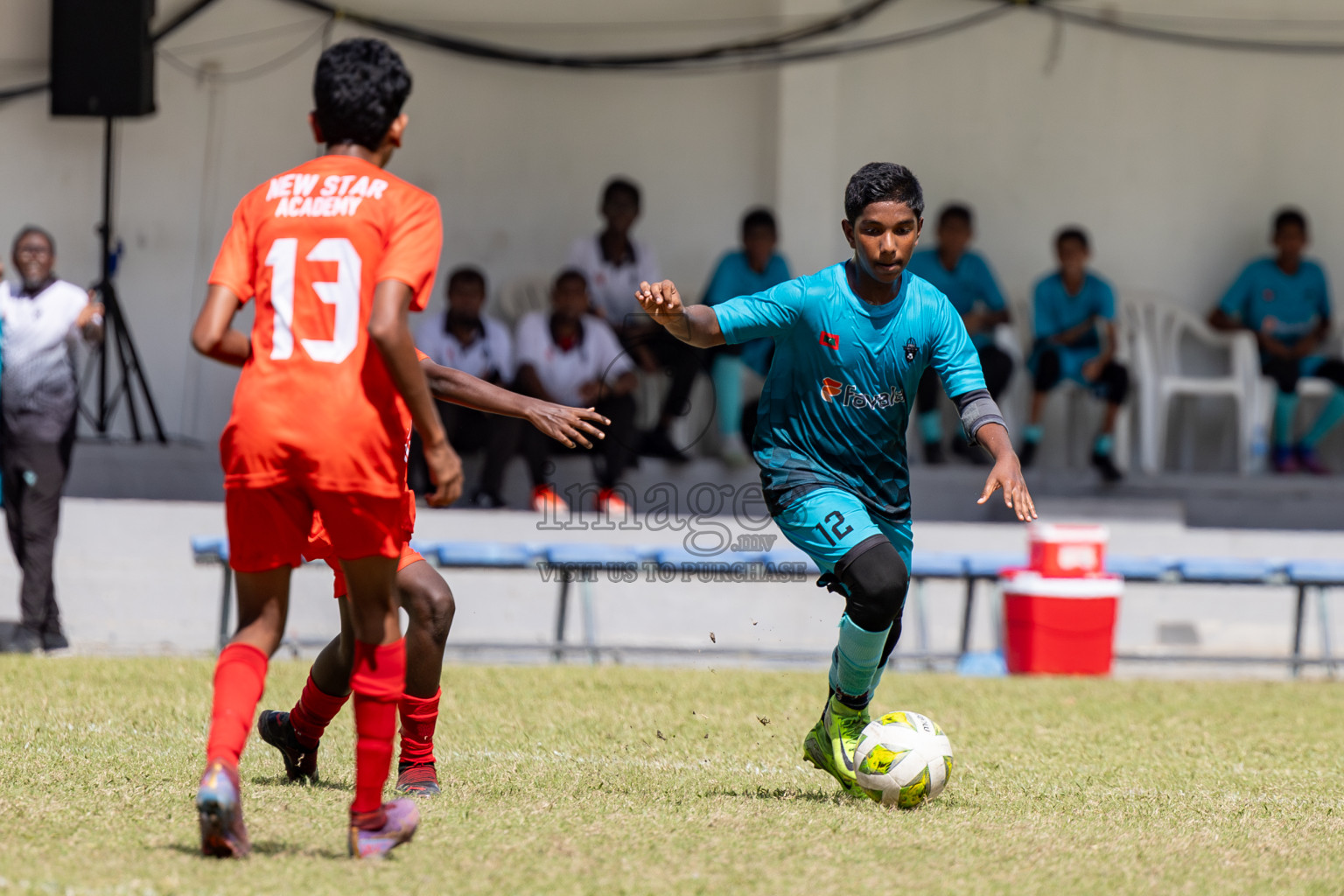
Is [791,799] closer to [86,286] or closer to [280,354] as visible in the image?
[280,354]

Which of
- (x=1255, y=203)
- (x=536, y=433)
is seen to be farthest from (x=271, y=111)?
(x=1255, y=203)

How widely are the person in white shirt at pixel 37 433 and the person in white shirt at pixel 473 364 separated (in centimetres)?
227

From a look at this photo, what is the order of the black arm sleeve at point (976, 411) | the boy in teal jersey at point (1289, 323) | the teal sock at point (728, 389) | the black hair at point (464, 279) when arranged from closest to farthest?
the black arm sleeve at point (976, 411) < the black hair at point (464, 279) < the teal sock at point (728, 389) < the boy in teal jersey at point (1289, 323)

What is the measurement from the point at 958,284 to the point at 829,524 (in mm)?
7403

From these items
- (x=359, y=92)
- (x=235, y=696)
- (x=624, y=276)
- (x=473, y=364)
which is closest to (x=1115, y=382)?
(x=624, y=276)

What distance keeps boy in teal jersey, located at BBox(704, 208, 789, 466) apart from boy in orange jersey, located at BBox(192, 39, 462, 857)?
7216 mm

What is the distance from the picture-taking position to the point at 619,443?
10.3 m

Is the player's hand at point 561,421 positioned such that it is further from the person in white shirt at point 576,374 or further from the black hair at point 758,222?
the black hair at point 758,222

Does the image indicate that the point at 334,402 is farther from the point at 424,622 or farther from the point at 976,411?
the point at 976,411

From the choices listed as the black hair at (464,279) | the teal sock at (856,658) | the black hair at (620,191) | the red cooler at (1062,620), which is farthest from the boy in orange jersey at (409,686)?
the black hair at (620,191)

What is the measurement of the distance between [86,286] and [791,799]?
9428 mm

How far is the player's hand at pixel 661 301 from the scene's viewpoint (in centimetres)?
436

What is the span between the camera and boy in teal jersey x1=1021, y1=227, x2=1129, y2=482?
37.7ft

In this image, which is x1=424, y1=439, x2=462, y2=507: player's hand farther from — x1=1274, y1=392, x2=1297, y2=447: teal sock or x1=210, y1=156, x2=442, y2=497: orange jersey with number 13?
x1=1274, y1=392, x2=1297, y2=447: teal sock
